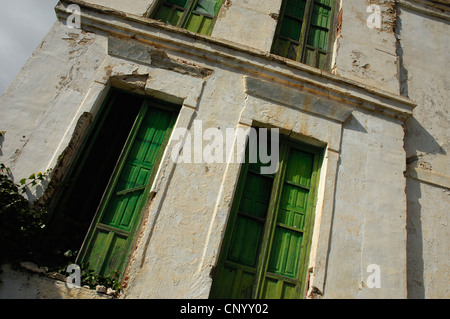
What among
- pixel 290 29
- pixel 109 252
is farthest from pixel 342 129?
pixel 109 252

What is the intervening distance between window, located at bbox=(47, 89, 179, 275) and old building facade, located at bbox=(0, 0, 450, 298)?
0.07 ft

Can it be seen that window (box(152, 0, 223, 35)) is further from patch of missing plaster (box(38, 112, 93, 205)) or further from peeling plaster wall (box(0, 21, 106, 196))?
patch of missing plaster (box(38, 112, 93, 205))

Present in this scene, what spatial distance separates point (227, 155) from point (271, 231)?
3.81 ft

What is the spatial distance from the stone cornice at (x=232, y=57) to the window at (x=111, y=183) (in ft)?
3.13

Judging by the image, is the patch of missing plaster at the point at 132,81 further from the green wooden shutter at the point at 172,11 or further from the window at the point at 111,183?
the green wooden shutter at the point at 172,11

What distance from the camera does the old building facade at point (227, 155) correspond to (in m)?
3.78

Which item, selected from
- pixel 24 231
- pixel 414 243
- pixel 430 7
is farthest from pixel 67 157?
pixel 430 7

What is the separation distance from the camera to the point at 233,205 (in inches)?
161

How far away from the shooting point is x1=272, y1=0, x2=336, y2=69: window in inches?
214

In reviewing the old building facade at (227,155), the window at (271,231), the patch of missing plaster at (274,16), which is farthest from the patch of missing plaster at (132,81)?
the patch of missing plaster at (274,16)

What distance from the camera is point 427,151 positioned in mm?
5020

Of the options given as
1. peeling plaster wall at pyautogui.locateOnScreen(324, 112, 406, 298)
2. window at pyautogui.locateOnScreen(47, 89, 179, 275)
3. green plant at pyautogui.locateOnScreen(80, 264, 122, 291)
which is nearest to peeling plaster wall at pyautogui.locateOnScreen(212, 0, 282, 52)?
window at pyautogui.locateOnScreen(47, 89, 179, 275)

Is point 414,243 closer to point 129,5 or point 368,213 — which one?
point 368,213

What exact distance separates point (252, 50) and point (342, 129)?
1.84 metres
